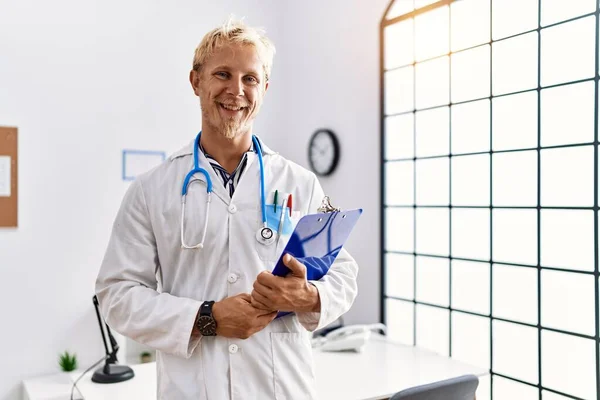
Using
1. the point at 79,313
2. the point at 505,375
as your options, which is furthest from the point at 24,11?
the point at 505,375

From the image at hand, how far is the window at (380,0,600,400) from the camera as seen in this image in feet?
6.60

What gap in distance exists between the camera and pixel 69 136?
9.55ft

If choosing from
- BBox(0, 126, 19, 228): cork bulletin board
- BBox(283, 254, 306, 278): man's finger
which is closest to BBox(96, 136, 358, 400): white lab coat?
BBox(283, 254, 306, 278): man's finger

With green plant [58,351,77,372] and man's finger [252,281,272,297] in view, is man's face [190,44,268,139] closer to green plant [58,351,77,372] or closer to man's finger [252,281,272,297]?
man's finger [252,281,272,297]

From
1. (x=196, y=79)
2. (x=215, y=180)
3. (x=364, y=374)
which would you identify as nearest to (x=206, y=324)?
(x=215, y=180)

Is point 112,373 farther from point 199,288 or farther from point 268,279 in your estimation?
point 268,279

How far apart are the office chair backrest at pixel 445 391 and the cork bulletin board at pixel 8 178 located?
7.40ft

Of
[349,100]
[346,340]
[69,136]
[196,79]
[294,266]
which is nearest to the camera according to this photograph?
[294,266]

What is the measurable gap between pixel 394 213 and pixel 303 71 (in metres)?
1.25

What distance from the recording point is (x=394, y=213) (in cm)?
289

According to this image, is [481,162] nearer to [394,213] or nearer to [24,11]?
[394,213]

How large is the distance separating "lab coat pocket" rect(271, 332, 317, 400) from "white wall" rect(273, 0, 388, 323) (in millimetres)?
1689

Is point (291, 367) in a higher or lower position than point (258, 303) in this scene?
lower

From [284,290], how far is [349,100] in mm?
2181
